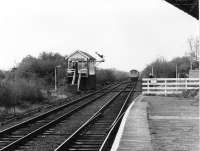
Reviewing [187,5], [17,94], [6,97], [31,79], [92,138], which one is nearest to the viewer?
[187,5]

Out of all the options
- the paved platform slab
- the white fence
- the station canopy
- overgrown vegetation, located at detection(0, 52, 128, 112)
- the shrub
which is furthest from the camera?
the white fence

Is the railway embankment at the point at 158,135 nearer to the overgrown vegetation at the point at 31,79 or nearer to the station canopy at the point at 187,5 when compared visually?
the station canopy at the point at 187,5

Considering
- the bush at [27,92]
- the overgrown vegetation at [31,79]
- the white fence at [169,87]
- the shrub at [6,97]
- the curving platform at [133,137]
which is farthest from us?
the white fence at [169,87]

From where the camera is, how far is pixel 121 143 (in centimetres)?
1149

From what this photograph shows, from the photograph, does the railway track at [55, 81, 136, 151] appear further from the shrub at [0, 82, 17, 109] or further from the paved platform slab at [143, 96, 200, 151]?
the shrub at [0, 82, 17, 109]

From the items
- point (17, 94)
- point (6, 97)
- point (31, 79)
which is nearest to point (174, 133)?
point (6, 97)

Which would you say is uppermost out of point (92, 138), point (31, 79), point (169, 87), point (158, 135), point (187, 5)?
point (187, 5)

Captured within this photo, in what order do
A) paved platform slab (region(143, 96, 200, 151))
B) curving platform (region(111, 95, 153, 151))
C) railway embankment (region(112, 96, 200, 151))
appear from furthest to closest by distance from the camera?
paved platform slab (region(143, 96, 200, 151)) → railway embankment (region(112, 96, 200, 151)) → curving platform (region(111, 95, 153, 151))

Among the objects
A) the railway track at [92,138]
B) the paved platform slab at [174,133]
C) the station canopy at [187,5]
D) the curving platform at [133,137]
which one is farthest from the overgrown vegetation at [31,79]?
the station canopy at [187,5]

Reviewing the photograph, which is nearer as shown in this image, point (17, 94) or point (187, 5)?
point (187, 5)

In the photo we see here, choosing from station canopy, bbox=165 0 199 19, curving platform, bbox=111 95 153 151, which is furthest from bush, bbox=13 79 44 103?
station canopy, bbox=165 0 199 19

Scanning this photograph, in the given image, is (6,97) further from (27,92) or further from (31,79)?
(31,79)

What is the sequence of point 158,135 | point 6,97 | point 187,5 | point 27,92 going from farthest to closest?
point 27,92, point 6,97, point 158,135, point 187,5

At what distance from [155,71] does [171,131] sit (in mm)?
66036
